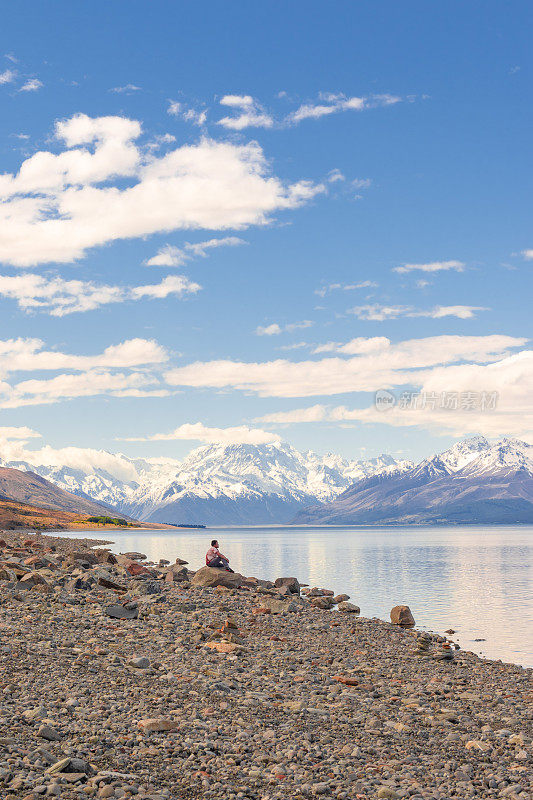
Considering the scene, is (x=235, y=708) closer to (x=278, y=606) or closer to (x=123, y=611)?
(x=123, y=611)

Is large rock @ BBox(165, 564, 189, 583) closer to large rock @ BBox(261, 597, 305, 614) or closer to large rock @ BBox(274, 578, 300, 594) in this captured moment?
large rock @ BBox(274, 578, 300, 594)

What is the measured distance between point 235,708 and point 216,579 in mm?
25190

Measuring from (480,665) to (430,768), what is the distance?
14.8m

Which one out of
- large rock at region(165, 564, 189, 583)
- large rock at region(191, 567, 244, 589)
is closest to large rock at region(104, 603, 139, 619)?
large rock at region(191, 567, 244, 589)

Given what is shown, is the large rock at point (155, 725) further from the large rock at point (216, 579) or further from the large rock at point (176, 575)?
the large rock at point (176, 575)

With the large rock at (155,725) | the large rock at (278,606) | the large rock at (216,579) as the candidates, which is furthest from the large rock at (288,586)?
the large rock at (155,725)

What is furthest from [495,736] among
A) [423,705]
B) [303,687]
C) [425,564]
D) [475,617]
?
[425,564]

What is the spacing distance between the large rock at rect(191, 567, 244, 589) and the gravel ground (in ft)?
33.0

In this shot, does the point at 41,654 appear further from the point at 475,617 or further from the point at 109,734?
the point at 475,617

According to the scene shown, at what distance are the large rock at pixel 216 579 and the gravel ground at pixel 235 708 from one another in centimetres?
1007

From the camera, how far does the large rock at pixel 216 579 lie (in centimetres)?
4369

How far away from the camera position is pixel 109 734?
1531 centimetres

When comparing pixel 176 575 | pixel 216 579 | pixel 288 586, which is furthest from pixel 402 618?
pixel 176 575

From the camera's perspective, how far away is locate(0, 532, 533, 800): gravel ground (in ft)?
45.9
